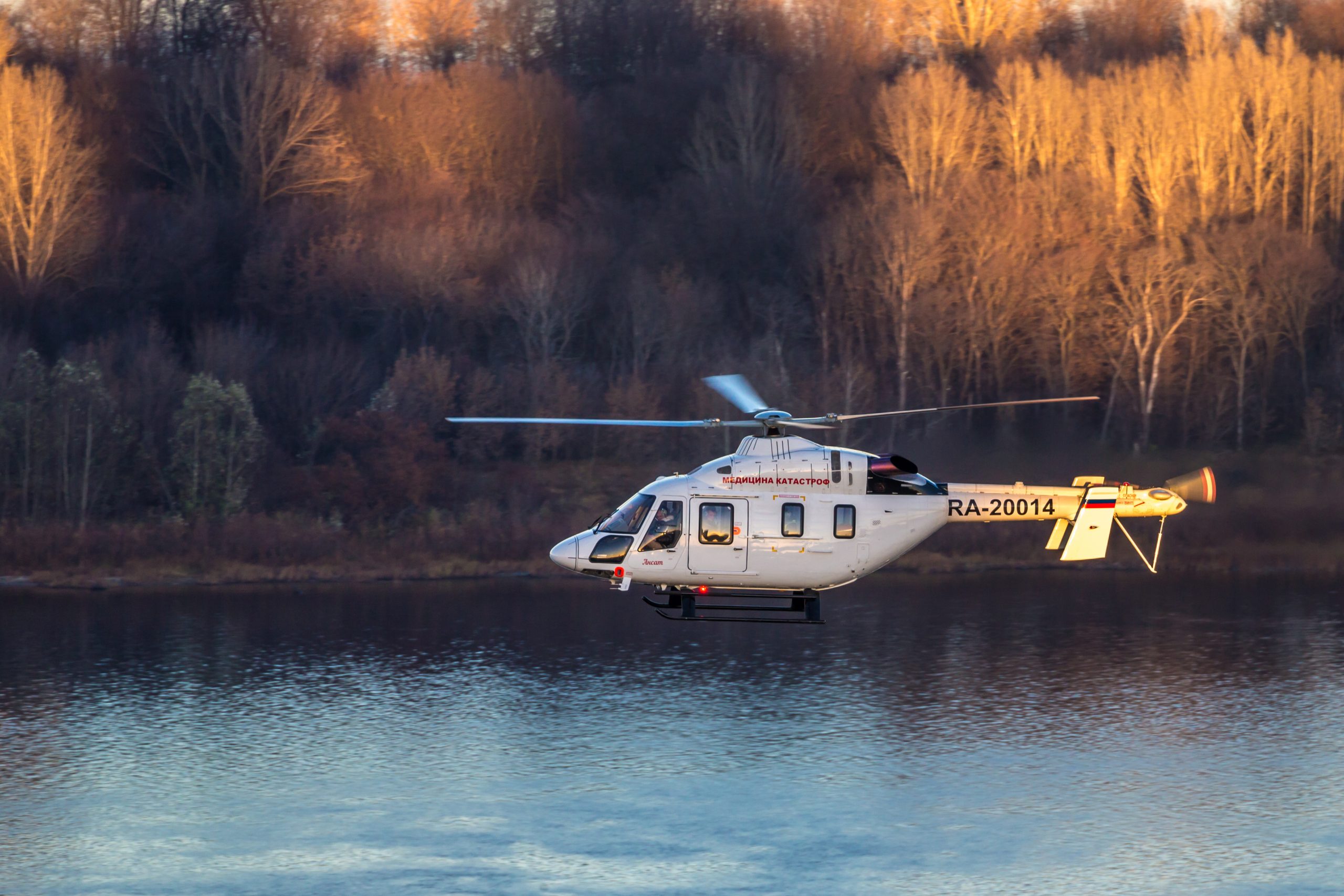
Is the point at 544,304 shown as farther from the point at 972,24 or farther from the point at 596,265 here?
the point at 972,24

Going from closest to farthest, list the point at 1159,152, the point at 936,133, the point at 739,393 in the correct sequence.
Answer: the point at 739,393 < the point at 1159,152 < the point at 936,133

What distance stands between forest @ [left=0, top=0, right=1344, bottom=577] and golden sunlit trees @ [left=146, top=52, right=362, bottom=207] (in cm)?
16

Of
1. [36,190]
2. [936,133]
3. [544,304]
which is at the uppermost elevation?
[936,133]

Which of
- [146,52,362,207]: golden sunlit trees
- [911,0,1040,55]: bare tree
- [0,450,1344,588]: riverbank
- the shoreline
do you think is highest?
[911,0,1040,55]: bare tree

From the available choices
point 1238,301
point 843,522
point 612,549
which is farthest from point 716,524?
point 1238,301

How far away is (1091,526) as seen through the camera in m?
21.6

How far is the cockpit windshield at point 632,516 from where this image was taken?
21.6 meters

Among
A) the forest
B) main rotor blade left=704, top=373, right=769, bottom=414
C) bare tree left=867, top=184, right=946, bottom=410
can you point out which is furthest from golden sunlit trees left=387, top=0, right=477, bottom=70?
main rotor blade left=704, top=373, right=769, bottom=414

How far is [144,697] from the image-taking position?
1421 inches

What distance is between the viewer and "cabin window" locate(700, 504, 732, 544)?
70.7 feet

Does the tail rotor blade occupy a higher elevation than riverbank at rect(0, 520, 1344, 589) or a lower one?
higher

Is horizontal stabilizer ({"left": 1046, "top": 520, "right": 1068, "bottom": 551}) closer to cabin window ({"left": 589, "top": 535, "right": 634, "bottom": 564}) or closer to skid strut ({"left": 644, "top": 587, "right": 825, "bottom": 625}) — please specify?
skid strut ({"left": 644, "top": 587, "right": 825, "bottom": 625})

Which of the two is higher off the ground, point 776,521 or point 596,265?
point 596,265

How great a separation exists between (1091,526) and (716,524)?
5.09m
